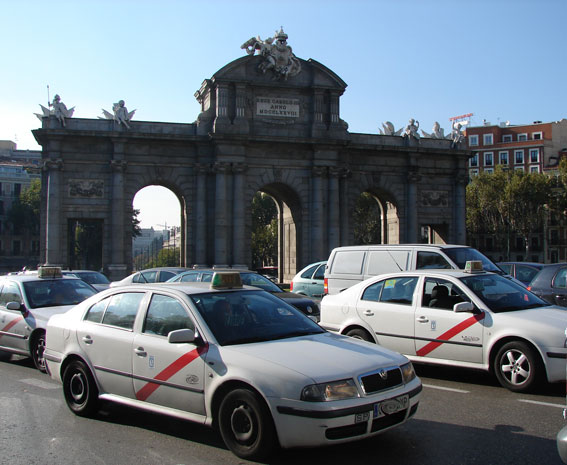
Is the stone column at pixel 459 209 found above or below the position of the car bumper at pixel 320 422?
above

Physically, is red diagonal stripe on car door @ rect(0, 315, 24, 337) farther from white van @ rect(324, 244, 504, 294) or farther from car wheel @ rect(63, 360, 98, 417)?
white van @ rect(324, 244, 504, 294)

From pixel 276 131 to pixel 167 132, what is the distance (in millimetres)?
5981

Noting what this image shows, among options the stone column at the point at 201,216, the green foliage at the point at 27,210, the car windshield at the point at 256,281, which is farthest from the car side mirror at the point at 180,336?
the green foliage at the point at 27,210

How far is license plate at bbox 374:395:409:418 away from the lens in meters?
5.57

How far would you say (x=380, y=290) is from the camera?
10141 millimetres

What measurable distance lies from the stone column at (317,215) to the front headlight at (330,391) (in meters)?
28.6

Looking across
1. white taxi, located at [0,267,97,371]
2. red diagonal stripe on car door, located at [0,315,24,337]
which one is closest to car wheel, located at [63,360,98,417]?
white taxi, located at [0,267,97,371]

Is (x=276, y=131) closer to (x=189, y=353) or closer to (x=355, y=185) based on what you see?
(x=355, y=185)

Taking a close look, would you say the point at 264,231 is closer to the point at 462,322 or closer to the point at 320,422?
the point at 462,322

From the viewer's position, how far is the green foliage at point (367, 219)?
7100cm

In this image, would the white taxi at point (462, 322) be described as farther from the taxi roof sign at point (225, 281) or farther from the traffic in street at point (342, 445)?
the taxi roof sign at point (225, 281)

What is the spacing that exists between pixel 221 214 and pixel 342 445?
89.9ft

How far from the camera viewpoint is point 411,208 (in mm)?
37594

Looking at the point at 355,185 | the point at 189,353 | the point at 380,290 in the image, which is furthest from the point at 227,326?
the point at 355,185
